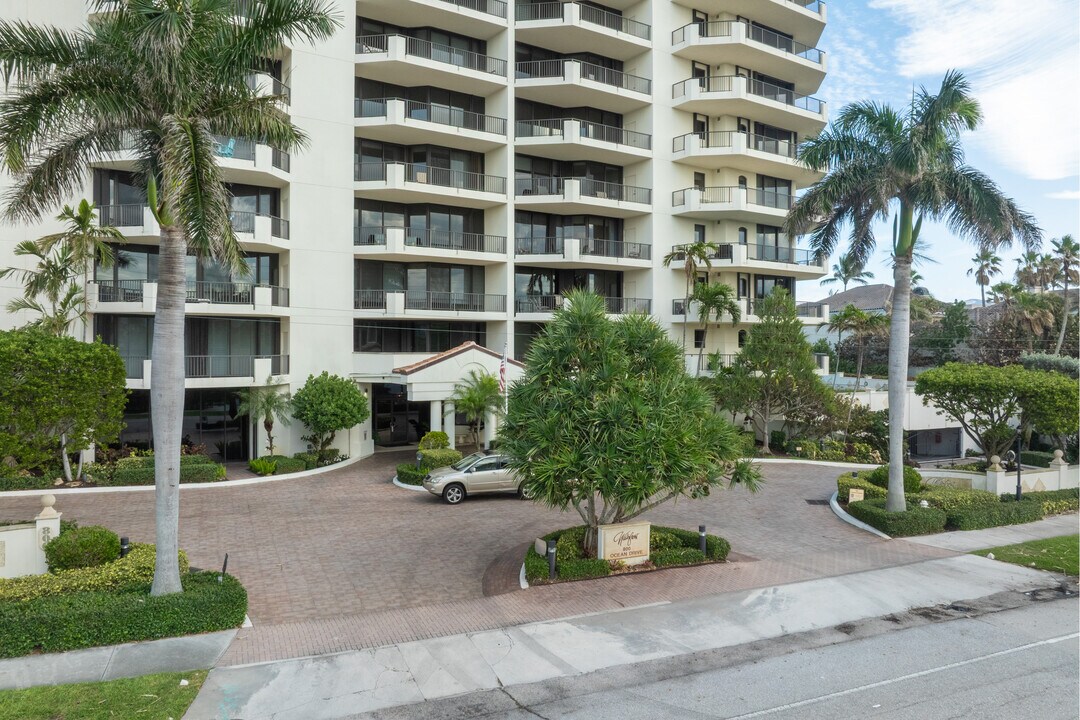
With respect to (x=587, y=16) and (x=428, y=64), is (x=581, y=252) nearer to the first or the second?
(x=428, y=64)

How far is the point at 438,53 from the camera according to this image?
33.2 meters

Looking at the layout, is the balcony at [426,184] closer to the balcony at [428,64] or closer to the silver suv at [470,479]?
the balcony at [428,64]

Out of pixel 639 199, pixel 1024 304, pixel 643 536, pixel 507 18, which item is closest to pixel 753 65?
pixel 639 199

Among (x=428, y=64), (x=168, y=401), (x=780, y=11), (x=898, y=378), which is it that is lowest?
(x=168, y=401)

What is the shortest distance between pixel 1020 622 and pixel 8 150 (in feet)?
64.4

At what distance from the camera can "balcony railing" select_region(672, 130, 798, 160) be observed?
37.1m

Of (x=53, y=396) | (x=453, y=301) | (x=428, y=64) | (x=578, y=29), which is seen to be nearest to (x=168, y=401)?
(x=53, y=396)

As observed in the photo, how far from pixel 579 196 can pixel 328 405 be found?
661 inches

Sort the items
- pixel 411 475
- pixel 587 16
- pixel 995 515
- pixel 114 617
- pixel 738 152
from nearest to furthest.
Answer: pixel 114 617 → pixel 995 515 → pixel 411 475 → pixel 587 16 → pixel 738 152

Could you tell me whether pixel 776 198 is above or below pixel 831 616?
above

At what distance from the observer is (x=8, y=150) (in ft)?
37.1

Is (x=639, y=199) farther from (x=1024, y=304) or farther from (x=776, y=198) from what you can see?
(x=1024, y=304)

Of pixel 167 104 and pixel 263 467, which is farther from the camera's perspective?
pixel 263 467

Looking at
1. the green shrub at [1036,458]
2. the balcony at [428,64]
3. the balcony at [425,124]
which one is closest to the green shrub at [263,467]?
the balcony at [425,124]
